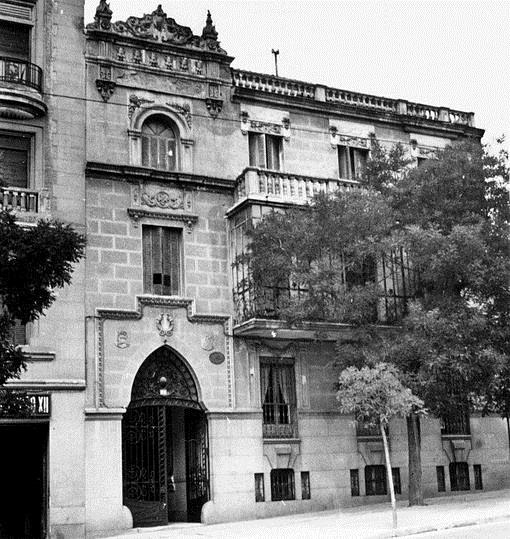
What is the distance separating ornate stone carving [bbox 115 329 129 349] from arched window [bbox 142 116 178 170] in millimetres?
5276

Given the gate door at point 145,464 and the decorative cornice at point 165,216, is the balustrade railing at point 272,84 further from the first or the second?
the gate door at point 145,464

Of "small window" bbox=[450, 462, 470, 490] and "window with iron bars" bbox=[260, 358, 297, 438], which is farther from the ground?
"window with iron bars" bbox=[260, 358, 297, 438]

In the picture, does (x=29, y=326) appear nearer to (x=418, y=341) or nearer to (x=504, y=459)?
(x=418, y=341)

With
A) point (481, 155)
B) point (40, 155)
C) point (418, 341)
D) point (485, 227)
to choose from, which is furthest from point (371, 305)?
point (40, 155)

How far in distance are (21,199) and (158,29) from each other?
285 inches

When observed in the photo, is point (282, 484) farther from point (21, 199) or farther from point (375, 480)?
point (21, 199)

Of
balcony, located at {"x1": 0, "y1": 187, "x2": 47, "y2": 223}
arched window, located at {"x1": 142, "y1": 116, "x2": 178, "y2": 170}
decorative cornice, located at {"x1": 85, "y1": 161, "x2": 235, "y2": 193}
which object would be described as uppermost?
arched window, located at {"x1": 142, "y1": 116, "x2": 178, "y2": 170}

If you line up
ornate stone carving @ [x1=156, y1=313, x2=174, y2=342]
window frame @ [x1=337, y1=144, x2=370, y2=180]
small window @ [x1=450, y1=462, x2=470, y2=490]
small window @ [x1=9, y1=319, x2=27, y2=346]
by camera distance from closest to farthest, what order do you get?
small window @ [x1=9, y1=319, x2=27, y2=346] < ornate stone carving @ [x1=156, y1=313, x2=174, y2=342] < small window @ [x1=450, y1=462, x2=470, y2=490] < window frame @ [x1=337, y1=144, x2=370, y2=180]

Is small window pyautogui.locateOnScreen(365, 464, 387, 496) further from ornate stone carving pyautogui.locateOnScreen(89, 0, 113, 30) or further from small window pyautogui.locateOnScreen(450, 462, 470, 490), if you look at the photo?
ornate stone carving pyautogui.locateOnScreen(89, 0, 113, 30)

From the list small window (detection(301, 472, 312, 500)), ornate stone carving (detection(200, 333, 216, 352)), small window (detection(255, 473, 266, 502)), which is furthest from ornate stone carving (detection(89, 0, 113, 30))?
small window (detection(301, 472, 312, 500))

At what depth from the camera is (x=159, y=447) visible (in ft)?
87.2

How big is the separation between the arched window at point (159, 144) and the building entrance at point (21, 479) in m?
8.64

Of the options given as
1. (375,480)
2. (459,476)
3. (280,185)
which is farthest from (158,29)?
(459,476)

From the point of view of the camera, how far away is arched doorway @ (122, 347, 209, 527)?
2598 centimetres
